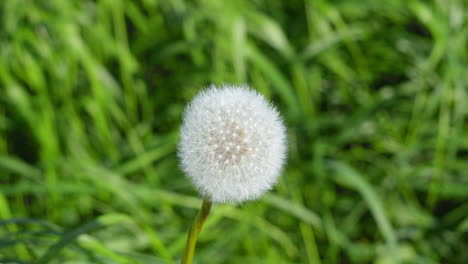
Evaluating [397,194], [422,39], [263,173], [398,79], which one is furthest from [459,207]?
[263,173]

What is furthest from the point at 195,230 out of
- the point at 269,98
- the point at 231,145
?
the point at 269,98

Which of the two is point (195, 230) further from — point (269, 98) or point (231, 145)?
point (269, 98)

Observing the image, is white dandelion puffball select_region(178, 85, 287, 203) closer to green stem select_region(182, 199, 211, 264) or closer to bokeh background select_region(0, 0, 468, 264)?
green stem select_region(182, 199, 211, 264)

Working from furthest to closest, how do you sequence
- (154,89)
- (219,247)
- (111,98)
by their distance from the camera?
(154,89), (111,98), (219,247)

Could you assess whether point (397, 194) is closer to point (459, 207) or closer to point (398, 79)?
point (459, 207)

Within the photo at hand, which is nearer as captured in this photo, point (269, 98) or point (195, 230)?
point (195, 230)

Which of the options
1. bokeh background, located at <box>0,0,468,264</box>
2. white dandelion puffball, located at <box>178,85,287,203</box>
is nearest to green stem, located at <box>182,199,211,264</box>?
white dandelion puffball, located at <box>178,85,287,203</box>

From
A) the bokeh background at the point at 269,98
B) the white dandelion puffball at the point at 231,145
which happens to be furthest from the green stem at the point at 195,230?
the bokeh background at the point at 269,98
